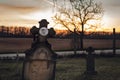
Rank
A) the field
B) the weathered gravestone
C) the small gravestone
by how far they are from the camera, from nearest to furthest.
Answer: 1. the weathered gravestone
2. the small gravestone
3. the field

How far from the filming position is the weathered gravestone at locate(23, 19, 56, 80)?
1176cm

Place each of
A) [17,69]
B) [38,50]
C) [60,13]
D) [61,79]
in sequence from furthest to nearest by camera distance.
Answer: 1. [60,13]
2. [17,69]
3. [61,79]
4. [38,50]

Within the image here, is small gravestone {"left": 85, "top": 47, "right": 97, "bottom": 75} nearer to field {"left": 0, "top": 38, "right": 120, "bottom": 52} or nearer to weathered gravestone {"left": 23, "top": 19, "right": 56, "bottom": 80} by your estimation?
weathered gravestone {"left": 23, "top": 19, "right": 56, "bottom": 80}

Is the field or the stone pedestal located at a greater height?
the stone pedestal

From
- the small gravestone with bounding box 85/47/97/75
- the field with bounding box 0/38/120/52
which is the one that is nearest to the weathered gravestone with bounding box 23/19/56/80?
the small gravestone with bounding box 85/47/97/75

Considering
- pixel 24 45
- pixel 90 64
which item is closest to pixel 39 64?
pixel 90 64

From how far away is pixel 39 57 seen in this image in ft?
38.8

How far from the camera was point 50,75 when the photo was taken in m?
12.2

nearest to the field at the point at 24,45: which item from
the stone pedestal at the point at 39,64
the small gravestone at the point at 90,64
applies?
the small gravestone at the point at 90,64

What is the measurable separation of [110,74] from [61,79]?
10.7ft

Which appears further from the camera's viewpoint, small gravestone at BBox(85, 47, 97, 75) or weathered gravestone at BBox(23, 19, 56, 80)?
small gravestone at BBox(85, 47, 97, 75)

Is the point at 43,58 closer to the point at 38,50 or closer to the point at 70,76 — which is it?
the point at 38,50

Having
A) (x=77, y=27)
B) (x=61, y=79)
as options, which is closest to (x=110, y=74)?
(x=61, y=79)

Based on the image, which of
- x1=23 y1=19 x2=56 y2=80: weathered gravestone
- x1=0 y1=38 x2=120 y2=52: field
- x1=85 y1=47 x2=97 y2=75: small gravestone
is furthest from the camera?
x1=0 y1=38 x2=120 y2=52: field
